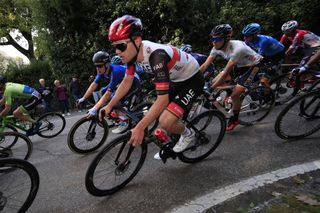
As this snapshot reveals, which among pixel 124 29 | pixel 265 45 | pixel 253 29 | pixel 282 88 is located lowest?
pixel 282 88

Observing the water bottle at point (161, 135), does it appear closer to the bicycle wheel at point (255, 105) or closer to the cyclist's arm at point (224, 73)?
the cyclist's arm at point (224, 73)

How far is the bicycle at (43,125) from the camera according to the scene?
22.0 ft

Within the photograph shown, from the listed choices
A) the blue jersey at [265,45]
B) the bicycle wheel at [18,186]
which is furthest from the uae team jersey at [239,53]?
the bicycle wheel at [18,186]

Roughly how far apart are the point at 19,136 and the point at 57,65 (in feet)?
36.5

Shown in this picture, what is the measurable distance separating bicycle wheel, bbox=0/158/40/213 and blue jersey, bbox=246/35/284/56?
538 cm

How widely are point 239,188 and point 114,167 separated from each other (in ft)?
5.42

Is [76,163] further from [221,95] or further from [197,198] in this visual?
[221,95]

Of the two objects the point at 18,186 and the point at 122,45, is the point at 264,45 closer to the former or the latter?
the point at 122,45

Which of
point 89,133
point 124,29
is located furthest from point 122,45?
point 89,133

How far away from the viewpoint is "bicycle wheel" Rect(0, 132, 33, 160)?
18.4 ft

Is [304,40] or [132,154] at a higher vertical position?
[304,40]

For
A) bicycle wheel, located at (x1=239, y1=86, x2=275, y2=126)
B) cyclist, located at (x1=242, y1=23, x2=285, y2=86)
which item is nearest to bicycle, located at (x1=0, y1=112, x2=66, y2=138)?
bicycle wheel, located at (x1=239, y1=86, x2=275, y2=126)

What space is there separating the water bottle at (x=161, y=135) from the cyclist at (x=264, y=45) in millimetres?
3715

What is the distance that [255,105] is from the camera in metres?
5.96
